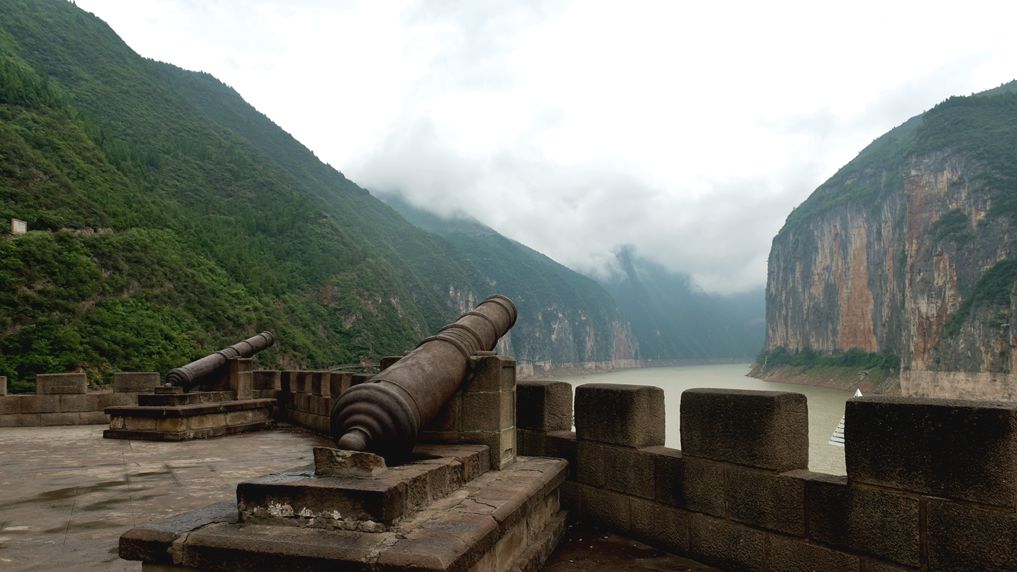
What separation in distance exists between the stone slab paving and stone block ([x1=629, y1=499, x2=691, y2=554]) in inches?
141

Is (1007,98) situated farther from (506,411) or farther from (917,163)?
(506,411)

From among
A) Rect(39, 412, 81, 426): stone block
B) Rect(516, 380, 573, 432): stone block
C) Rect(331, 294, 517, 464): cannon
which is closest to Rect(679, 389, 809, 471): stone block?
Rect(516, 380, 573, 432): stone block

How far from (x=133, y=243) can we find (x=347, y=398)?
40782 millimetres

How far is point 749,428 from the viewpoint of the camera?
14.0ft

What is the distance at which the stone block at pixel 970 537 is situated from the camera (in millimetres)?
3094

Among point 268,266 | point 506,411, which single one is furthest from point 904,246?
point 506,411

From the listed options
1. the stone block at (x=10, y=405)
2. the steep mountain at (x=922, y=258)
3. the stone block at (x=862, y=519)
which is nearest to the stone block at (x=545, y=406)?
the stone block at (x=862, y=519)

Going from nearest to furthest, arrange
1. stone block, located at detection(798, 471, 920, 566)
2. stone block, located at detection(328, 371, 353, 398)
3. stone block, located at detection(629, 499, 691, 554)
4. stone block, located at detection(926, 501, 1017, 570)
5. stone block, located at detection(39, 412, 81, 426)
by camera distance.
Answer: stone block, located at detection(926, 501, 1017, 570)
stone block, located at detection(798, 471, 920, 566)
stone block, located at detection(629, 499, 691, 554)
stone block, located at detection(328, 371, 353, 398)
stone block, located at detection(39, 412, 81, 426)

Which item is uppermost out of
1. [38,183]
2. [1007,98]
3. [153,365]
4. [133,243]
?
[1007,98]

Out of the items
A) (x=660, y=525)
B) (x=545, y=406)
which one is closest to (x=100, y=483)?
(x=545, y=406)

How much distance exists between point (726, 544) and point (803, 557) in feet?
1.91

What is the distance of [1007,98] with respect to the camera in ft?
276

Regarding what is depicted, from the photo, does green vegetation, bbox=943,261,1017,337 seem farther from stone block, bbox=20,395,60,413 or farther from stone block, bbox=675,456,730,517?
stone block, bbox=20,395,60,413

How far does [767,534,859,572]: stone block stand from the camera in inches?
146
